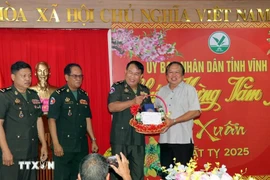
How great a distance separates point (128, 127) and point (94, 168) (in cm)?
236

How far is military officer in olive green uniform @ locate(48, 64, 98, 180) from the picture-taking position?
166 inches

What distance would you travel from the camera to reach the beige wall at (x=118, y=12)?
503 cm

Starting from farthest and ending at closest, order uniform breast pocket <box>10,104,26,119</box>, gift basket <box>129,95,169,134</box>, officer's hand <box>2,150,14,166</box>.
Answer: gift basket <box>129,95,169,134</box>
uniform breast pocket <box>10,104,26,119</box>
officer's hand <box>2,150,14,166</box>

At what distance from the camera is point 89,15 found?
5180mm

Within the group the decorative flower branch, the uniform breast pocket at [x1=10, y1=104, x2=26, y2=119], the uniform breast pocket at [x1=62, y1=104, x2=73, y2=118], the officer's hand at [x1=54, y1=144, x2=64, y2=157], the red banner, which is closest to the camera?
the uniform breast pocket at [x1=10, y1=104, x2=26, y2=119]

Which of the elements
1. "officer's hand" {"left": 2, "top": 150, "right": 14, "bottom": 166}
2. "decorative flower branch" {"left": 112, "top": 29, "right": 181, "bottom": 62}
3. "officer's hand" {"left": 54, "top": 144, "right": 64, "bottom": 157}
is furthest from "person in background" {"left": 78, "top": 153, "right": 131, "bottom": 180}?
"decorative flower branch" {"left": 112, "top": 29, "right": 181, "bottom": 62}

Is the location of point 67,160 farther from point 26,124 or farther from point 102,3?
point 102,3

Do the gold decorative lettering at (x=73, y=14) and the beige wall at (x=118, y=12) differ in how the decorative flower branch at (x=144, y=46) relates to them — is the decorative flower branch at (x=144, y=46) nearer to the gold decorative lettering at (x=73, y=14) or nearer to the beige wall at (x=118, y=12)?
the beige wall at (x=118, y=12)

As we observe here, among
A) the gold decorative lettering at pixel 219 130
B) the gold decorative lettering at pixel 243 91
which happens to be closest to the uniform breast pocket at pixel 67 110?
the gold decorative lettering at pixel 219 130

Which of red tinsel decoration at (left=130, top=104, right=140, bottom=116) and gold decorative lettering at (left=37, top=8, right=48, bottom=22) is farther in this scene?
gold decorative lettering at (left=37, top=8, right=48, bottom=22)

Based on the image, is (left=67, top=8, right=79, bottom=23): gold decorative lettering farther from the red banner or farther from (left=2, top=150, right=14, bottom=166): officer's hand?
(left=2, top=150, right=14, bottom=166): officer's hand

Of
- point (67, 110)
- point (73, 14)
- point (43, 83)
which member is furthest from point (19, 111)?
point (73, 14)

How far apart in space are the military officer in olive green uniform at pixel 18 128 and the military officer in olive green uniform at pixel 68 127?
307 millimetres

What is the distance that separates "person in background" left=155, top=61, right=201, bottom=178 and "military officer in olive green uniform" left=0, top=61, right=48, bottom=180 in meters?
1.36
